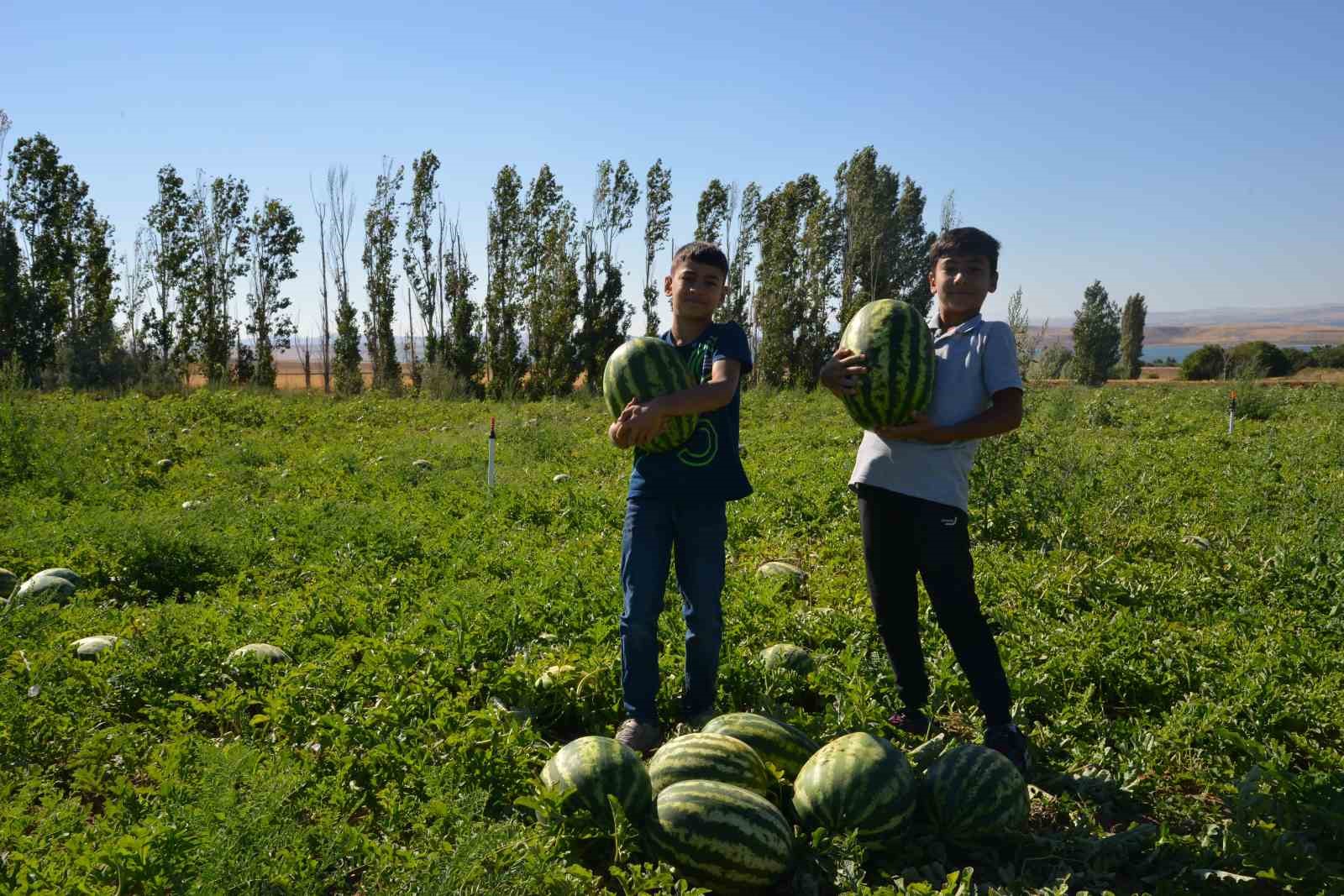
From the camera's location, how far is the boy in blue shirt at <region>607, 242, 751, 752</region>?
3.39 m

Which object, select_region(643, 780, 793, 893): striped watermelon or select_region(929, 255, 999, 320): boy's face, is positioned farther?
select_region(929, 255, 999, 320): boy's face

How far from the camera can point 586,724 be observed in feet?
11.9

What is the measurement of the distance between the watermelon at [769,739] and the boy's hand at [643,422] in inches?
41.8

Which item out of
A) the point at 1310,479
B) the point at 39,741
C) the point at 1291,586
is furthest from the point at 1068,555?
the point at 39,741

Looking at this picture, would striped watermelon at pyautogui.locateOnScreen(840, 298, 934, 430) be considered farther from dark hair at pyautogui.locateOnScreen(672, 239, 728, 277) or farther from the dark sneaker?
the dark sneaker

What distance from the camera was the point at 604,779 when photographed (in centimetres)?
273

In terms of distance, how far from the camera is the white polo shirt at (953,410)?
3197mm

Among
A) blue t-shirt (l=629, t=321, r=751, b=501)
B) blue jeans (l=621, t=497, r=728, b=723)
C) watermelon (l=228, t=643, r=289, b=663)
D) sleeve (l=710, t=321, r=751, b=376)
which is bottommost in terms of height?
watermelon (l=228, t=643, r=289, b=663)

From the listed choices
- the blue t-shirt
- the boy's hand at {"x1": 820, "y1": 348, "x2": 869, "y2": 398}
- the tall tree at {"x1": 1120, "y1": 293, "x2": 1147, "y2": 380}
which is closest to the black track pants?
the boy's hand at {"x1": 820, "y1": 348, "x2": 869, "y2": 398}

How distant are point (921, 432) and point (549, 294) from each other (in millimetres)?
25439

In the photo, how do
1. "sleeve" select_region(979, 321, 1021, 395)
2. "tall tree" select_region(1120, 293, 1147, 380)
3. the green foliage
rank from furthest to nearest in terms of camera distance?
A: 1. "tall tree" select_region(1120, 293, 1147, 380)
2. the green foliage
3. "sleeve" select_region(979, 321, 1021, 395)

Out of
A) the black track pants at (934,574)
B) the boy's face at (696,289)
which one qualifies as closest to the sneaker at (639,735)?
the black track pants at (934,574)

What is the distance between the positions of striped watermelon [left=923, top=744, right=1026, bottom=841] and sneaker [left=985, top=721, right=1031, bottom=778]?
1.21 feet

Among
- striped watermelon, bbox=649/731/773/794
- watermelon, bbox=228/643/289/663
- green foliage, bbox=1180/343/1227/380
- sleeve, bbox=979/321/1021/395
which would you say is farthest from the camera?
green foliage, bbox=1180/343/1227/380
